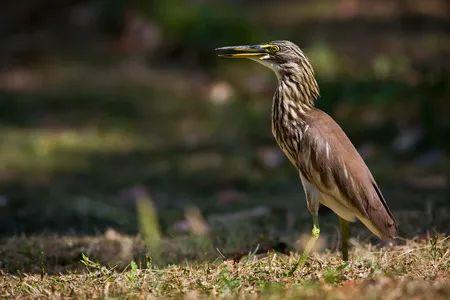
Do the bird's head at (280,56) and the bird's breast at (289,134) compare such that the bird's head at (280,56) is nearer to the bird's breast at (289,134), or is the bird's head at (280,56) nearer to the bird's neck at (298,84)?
the bird's neck at (298,84)

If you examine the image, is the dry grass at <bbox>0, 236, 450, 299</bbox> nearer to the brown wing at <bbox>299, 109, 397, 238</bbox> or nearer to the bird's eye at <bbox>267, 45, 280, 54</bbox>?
the brown wing at <bbox>299, 109, 397, 238</bbox>

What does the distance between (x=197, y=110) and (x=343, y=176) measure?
6.03m

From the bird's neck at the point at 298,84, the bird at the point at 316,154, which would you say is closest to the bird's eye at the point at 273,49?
the bird at the point at 316,154

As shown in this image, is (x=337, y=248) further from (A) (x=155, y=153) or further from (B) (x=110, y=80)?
(B) (x=110, y=80)

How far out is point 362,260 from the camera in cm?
561

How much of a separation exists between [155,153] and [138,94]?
2.12 meters

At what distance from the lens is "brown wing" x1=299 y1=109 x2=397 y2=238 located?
18.6 feet

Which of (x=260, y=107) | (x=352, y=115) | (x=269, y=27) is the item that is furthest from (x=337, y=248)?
(x=269, y=27)

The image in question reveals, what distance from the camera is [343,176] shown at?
5.71m

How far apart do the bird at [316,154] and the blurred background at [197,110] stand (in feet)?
3.54

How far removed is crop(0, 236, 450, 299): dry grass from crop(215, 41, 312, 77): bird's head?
1.06 meters

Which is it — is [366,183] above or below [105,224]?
above

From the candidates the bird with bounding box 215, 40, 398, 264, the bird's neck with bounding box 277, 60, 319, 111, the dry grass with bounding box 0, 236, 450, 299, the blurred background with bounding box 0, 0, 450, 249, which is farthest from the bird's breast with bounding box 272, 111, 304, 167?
the blurred background with bounding box 0, 0, 450, 249

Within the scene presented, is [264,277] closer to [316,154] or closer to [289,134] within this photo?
[316,154]
